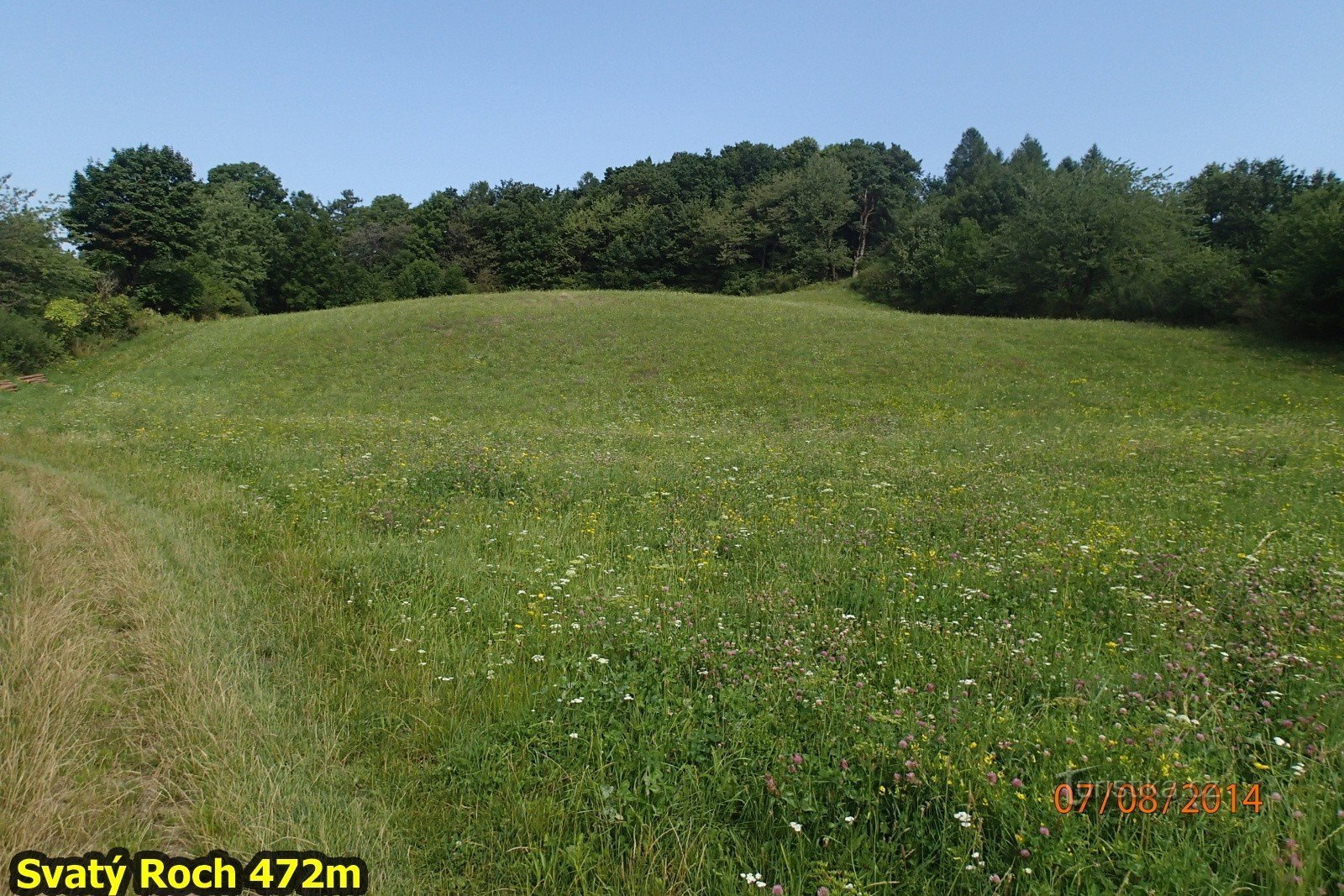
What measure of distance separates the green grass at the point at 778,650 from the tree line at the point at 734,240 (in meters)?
25.4

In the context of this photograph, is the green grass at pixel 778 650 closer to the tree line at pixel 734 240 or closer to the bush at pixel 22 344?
the bush at pixel 22 344

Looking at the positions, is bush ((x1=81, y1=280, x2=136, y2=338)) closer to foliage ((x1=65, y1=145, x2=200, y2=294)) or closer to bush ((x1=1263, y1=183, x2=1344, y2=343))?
foliage ((x1=65, y1=145, x2=200, y2=294))

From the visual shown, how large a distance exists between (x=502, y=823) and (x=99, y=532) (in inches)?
254

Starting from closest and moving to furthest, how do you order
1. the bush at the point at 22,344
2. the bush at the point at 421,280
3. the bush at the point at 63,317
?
the bush at the point at 22,344 → the bush at the point at 63,317 → the bush at the point at 421,280

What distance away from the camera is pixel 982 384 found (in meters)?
24.8

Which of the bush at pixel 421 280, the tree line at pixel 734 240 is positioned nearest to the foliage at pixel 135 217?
the tree line at pixel 734 240

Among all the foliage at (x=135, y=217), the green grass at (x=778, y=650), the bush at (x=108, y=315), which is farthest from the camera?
the foliage at (x=135, y=217)

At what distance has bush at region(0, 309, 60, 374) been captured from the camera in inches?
1095

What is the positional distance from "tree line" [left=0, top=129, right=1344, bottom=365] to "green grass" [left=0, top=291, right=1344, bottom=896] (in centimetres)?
2540

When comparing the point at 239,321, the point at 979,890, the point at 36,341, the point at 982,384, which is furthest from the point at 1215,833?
the point at 239,321

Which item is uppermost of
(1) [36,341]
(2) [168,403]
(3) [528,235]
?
(3) [528,235]

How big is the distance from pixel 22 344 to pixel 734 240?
202 ft

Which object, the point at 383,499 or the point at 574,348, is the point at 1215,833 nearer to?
the point at 383,499

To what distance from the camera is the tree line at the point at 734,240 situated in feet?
107
